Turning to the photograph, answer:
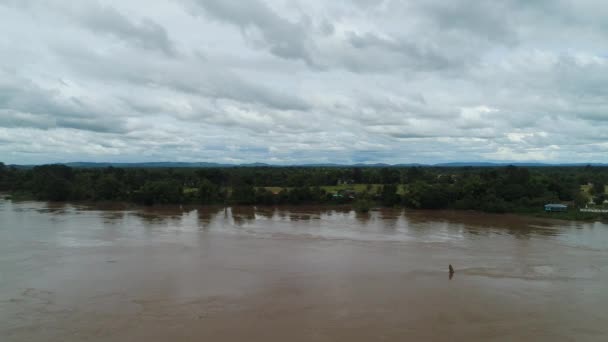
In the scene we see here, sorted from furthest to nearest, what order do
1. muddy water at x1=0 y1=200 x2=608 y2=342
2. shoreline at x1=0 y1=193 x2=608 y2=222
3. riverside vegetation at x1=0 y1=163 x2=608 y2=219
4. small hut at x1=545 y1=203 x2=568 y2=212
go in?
riverside vegetation at x1=0 y1=163 x2=608 y2=219 < shoreline at x1=0 y1=193 x2=608 y2=222 < small hut at x1=545 y1=203 x2=568 y2=212 < muddy water at x1=0 y1=200 x2=608 y2=342

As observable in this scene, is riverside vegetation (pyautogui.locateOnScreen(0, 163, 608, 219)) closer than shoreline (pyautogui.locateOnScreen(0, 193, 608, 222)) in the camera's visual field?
No

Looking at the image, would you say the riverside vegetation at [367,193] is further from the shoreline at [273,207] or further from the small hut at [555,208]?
the small hut at [555,208]

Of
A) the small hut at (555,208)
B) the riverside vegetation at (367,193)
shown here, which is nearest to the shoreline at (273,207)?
the riverside vegetation at (367,193)

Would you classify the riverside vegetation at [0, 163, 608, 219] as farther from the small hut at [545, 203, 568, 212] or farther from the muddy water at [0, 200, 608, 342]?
the muddy water at [0, 200, 608, 342]

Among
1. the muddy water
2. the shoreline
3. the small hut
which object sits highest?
the small hut

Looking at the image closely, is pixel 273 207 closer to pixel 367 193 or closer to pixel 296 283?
pixel 367 193

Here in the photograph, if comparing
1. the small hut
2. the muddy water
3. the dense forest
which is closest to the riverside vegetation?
the dense forest

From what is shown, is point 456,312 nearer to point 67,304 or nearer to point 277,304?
point 277,304

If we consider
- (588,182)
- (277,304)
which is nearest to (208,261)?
(277,304)
